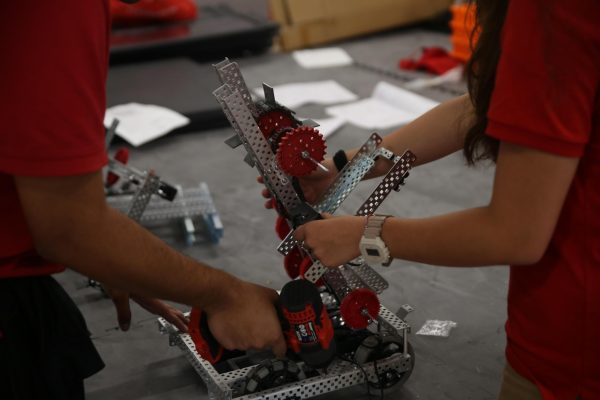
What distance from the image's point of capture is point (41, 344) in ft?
5.55

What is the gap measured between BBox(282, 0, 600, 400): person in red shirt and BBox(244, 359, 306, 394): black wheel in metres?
0.56

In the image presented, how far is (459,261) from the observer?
4.77ft

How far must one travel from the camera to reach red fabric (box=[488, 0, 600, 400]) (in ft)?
4.05

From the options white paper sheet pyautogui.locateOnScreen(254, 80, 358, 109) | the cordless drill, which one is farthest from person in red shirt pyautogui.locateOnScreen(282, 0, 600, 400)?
white paper sheet pyautogui.locateOnScreen(254, 80, 358, 109)

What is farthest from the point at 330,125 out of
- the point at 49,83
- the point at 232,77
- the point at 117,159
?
the point at 49,83

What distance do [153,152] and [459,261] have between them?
10.1 ft

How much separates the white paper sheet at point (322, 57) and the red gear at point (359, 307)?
386 centimetres

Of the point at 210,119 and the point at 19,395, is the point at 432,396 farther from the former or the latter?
the point at 210,119

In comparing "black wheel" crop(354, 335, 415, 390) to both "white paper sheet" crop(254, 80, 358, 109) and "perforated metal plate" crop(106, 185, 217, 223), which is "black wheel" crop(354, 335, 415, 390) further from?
"white paper sheet" crop(254, 80, 358, 109)

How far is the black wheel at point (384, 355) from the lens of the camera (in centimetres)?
225

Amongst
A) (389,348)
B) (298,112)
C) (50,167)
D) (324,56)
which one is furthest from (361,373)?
(324,56)

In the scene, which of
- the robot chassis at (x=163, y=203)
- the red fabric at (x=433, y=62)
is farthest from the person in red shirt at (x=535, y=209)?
the red fabric at (x=433, y=62)

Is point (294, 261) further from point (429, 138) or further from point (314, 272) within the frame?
point (429, 138)

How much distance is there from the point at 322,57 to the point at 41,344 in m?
4.60
